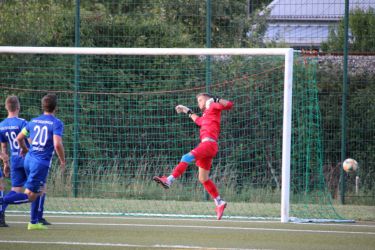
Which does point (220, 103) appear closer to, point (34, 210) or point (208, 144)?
point (208, 144)

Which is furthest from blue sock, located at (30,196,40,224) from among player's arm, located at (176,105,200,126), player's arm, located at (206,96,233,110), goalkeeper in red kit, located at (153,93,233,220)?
player's arm, located at (206,96,233,110)

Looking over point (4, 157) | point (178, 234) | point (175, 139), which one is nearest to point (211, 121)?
point (178, 234)

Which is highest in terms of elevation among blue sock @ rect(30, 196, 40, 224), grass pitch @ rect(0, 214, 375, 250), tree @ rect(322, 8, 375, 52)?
tree @ rect(322, 8, 375, 52)

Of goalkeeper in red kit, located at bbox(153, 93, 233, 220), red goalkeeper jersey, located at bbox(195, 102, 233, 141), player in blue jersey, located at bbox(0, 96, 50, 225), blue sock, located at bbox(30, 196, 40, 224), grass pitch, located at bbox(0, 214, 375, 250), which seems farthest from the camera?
red goalkeeper jersey, located at bbox(195, 102, 233, 141)

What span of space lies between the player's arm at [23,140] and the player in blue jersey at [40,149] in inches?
1.8

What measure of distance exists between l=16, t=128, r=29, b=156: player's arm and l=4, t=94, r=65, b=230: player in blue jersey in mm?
45

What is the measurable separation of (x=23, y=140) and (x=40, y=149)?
0.62 m

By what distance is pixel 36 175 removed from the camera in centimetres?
1070

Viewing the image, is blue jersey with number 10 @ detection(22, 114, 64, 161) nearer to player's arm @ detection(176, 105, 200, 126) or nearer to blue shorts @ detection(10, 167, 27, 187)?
blue shorts @ detection(10, 167, 27, 187)

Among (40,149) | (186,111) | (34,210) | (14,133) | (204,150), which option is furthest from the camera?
(186,111)

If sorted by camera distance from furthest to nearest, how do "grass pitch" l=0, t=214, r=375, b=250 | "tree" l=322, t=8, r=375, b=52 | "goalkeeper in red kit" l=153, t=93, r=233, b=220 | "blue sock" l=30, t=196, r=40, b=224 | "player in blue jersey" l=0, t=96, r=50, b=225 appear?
"tree" l=322, t=8, r=375, b=52 < "goalkeeper in red kit" l=153, t=93, r=233, b=220 < "player in blue jersey" l=0, t=96, r=50, b=225 < "blue sock" l=30, t=196, r=40, b=224 < "grass pitch" l=0, t=214, r=375, b=250

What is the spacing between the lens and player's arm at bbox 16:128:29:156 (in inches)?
436

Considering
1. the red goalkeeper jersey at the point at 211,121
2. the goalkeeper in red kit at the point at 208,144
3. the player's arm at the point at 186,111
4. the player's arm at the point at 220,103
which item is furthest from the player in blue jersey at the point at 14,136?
the player's arm at the point at 220,103

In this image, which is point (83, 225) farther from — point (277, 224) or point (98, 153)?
point (98, 153)
